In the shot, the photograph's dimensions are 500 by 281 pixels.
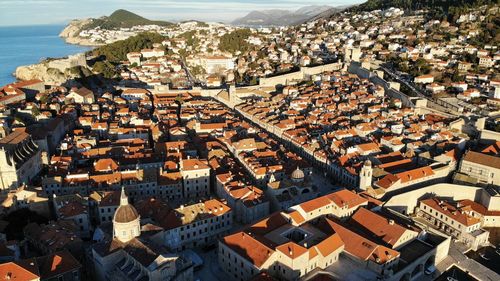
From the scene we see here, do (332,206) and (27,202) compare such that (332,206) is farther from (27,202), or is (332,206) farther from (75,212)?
(27,202)

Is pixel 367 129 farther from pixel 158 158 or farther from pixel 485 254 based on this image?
pixel 158 158

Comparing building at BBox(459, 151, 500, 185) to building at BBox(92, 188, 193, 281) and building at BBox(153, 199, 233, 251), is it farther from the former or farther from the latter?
building at BBox(92, 188, 193, 281)

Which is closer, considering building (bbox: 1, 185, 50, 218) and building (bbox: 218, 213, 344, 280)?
building (bbox: 218, 213, 344, 280)

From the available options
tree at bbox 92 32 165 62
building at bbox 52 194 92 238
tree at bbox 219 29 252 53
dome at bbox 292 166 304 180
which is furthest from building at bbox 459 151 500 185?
tree at bbox 92 32 165 62

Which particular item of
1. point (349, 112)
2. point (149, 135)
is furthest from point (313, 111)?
point (149, 135)

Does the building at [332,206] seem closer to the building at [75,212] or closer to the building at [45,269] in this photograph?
the building at [45,269]

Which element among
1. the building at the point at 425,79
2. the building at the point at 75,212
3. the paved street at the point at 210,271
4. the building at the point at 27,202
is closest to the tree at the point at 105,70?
the building at the point at 27,202
